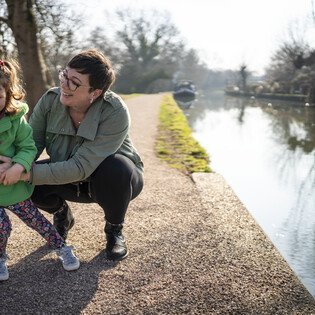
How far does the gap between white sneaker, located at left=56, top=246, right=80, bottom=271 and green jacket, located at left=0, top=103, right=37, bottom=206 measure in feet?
1.31

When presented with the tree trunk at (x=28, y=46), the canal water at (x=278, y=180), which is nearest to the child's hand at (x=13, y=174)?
the canal water at (x=278, y=180)

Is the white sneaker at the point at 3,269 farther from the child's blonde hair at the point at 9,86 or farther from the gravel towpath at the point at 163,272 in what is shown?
the child's blonde hair at the point at 9,86

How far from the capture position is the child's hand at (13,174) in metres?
2.06

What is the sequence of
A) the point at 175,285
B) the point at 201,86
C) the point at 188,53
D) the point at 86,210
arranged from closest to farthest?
the point at 175,285 < the point at 86,210 < the point at 188,53 < the point at 201,86

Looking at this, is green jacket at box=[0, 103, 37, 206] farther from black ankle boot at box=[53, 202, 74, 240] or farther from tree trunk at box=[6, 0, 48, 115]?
tree trunk at box=[6, 0, 48, 115]

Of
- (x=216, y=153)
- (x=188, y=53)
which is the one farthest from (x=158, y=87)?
(x=216, y=153)

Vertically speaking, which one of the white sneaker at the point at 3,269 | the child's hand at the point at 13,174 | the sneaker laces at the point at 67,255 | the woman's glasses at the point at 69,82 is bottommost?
the white sneaker at the point at 3,269

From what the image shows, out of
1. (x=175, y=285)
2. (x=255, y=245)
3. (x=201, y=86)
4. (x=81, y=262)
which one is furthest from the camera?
(x=201, y=86)

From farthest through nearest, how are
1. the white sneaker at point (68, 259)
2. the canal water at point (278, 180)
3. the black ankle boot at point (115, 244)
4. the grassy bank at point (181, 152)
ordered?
the grassy bank at point (181, 152) < the canal water at point (278, 180) < the black ankle boot at point (115, 244) < the white sneaker at point (68, 259)

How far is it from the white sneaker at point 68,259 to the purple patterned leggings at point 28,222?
4 cm

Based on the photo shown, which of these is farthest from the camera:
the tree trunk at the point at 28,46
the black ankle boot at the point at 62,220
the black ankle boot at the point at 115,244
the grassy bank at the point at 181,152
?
the tree trunk at the point at 28,46

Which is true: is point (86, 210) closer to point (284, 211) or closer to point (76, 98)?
point (76, 98)

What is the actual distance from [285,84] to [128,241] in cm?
3682

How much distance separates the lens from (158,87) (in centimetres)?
4669
